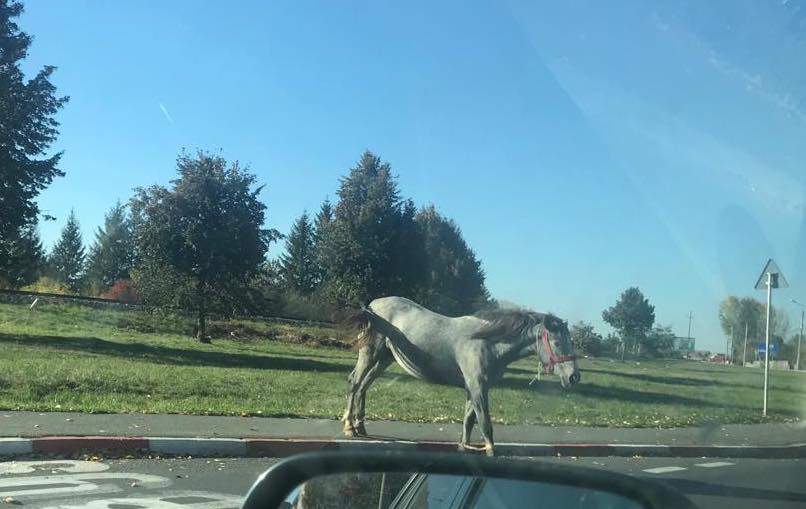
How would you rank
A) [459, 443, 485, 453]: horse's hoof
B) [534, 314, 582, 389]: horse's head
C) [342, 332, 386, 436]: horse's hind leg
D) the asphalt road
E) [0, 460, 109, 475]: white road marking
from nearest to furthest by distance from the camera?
the asphalt road
[0, 460, 109, 475]: white road marking
[534, 314, 582, 389]: horse's head
[459, 443, 485, 453]: horse's hoof
[342, 332, 386, 436]: horse's hind leg

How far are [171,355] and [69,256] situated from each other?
64.6 metres

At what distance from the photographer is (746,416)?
1873 centimetres

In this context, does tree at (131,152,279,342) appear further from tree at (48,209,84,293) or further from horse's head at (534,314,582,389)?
tree at (48,209,84,293)

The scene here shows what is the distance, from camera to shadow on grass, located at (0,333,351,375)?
21.3 m

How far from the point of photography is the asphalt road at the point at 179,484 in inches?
269

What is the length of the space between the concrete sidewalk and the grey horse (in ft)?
3.07

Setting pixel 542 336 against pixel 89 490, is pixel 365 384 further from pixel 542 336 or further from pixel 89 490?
pixel 89 490

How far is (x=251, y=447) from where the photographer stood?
9.64 meters

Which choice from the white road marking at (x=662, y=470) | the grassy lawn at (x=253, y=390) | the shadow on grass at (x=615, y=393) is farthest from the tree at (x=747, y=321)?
the white road marking at (x=662, y=470)

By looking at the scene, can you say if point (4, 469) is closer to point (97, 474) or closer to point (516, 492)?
point (97, 474)

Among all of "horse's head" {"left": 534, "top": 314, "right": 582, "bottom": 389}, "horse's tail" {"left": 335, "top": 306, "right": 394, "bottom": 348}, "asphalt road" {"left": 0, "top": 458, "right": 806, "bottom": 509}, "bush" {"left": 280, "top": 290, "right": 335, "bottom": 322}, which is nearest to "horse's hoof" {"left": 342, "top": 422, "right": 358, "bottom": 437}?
"horse's tail" {"left": 335, "top": 306, "right": 394, "bottom": 348}

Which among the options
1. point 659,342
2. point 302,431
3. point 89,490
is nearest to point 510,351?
point 302,431

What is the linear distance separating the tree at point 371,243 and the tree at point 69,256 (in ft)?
175

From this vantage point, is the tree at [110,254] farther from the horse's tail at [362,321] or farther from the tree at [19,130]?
the horse's tail at [362,321]
